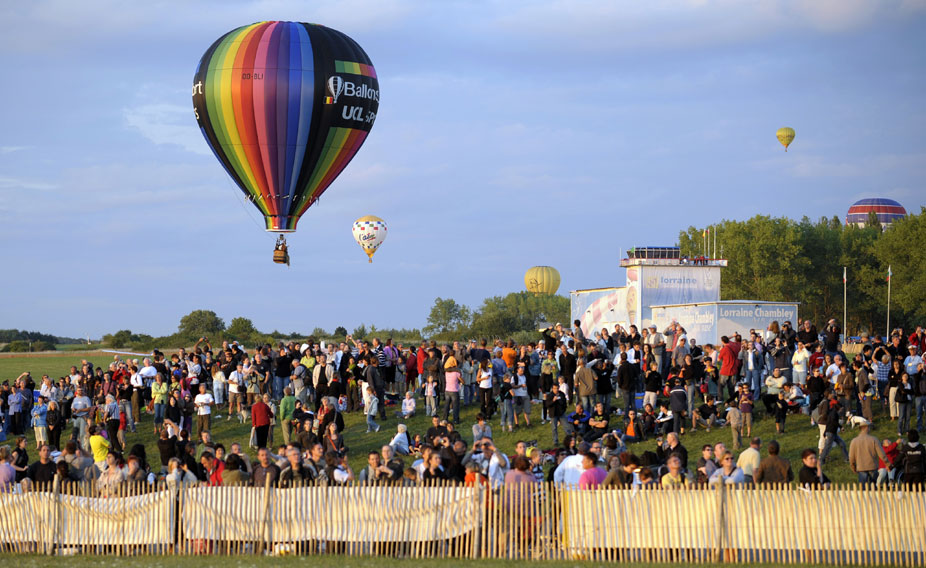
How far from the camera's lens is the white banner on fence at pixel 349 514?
49.2 ft

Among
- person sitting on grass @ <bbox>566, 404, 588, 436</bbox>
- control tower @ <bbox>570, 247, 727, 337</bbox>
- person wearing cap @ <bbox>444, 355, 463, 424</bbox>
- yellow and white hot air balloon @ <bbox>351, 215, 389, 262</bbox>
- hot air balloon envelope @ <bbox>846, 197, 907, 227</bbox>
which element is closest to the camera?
person sitting on grass @ <bbox>566, 404, 588, 436</bbox>

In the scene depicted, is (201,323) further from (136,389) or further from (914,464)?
(914,464)

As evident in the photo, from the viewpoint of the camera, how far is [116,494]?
15922 mm

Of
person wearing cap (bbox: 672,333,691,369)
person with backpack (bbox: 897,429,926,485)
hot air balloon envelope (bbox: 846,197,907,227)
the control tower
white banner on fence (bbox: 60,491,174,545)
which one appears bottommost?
white banner on fence (bbox: 60,491,174,545)

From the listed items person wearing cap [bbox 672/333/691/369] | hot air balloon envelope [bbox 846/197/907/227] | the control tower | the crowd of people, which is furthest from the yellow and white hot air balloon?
hot air balloon envelope [bbox 846/197/907/227]

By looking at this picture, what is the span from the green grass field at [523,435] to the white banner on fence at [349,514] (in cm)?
868

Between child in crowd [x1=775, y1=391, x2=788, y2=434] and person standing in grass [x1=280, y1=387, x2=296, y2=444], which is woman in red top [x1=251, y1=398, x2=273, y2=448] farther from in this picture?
child in crowd [x1=775, y1=391, x2=788, y2=434]

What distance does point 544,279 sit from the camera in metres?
99.9

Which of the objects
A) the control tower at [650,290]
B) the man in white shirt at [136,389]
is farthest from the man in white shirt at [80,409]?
the control tower at [650,290]

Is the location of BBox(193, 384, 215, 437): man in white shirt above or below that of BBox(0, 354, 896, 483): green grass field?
above

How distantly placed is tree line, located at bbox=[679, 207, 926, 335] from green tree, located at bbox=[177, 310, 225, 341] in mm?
40329

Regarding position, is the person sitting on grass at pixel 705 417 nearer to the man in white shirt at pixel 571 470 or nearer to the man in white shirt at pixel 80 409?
the man in white shirt at pixel 571 470

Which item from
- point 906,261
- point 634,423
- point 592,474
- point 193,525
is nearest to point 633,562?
point 592,474

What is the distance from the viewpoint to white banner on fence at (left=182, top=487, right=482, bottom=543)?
14984mm
